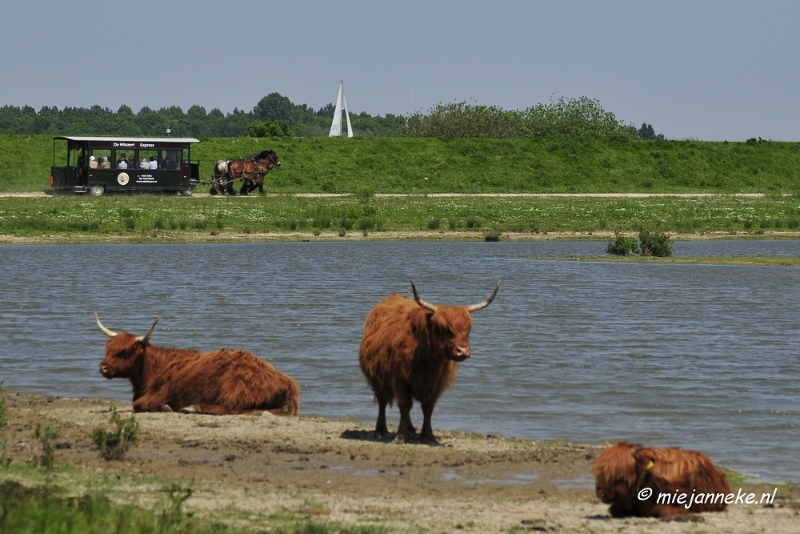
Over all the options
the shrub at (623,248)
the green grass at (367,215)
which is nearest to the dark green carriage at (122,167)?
the green grass at (367,215)

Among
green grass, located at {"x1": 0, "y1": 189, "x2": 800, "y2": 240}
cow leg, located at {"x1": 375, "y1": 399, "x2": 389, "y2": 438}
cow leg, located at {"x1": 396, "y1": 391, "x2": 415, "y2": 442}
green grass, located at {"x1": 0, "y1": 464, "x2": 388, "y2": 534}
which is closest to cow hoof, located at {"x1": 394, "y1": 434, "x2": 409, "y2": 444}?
cow leg, located at {"x1": 396, "y1": 391, "x2": 415, "y2": 442}

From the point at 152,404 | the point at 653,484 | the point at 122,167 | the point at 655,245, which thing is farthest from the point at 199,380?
the point at 122,167

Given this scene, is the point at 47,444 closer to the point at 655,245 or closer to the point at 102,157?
the point at 655,245

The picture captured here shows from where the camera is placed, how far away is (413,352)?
1041 centimetres

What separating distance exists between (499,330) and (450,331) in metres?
9.31

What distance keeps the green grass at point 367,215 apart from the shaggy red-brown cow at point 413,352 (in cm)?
2733

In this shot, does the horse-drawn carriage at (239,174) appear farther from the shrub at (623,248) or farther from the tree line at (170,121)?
the tree line at (170,121)

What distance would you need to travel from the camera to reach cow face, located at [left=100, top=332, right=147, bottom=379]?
12086mm

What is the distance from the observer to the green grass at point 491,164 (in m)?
56.8

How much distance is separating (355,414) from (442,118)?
77.2 metres

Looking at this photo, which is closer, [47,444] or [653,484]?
[653,484]

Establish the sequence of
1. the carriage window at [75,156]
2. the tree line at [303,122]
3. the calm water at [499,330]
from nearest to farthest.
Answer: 1. the calm water at [499,330]
2. the carriage window at [75,156]
3. the tree line at [303,122]

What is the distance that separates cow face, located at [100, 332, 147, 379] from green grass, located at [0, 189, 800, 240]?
2556 cm

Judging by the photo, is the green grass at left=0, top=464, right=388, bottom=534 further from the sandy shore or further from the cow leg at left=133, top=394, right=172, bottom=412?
the cow leg at left=133, top=394, right=172, bottom=412
